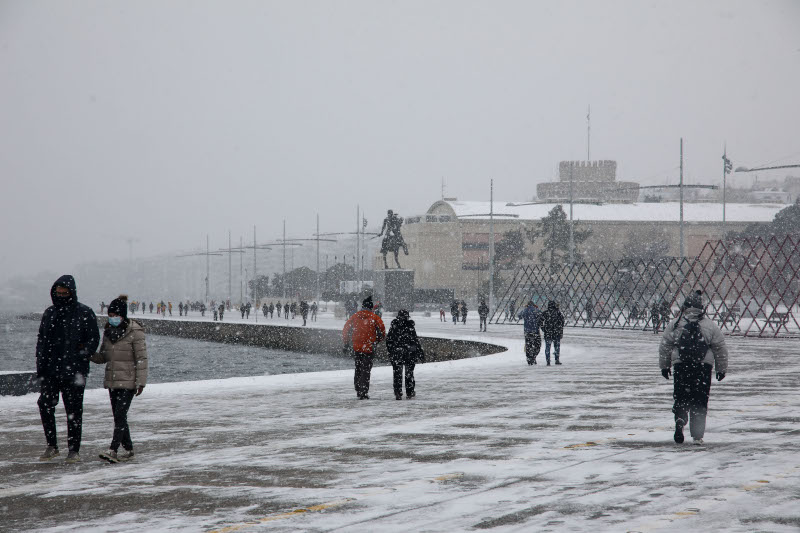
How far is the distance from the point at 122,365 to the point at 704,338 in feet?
20.0

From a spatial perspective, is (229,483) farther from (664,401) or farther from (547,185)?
(547,185)

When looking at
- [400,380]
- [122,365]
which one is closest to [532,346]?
[400,380]

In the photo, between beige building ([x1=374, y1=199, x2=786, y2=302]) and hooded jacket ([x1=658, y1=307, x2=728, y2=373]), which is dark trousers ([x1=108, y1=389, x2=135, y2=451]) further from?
beige building ([x1=374, y1=199, x2=786, y2=302])

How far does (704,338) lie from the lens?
1095 cm

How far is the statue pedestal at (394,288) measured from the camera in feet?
204

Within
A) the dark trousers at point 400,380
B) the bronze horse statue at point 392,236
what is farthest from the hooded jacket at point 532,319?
the bronze horse statue at point 392,236

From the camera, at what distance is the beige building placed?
13925cm

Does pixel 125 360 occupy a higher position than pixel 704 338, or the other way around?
pixel 704 338

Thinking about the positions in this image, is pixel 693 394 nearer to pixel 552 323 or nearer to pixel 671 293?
pixel 552 323

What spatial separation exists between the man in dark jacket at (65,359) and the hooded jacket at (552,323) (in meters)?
15.6

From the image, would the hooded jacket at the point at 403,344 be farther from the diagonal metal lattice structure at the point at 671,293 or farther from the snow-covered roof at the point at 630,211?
the snow-covered roof at the point at 630,211

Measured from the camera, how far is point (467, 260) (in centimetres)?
13925

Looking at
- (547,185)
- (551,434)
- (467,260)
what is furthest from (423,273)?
(551,434)

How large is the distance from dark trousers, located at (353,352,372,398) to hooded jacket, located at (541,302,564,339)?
29.7 ft
